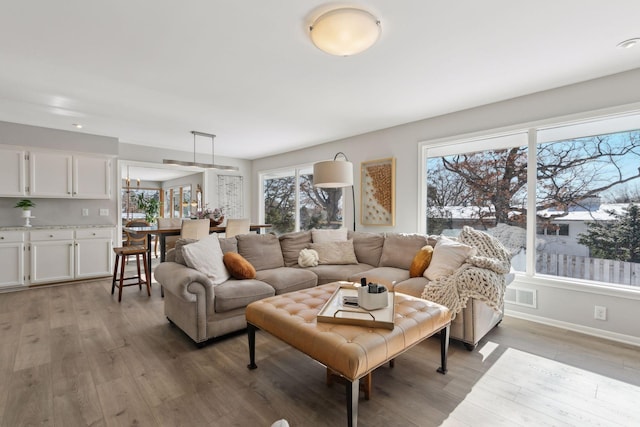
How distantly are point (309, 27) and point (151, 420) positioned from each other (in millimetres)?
2653

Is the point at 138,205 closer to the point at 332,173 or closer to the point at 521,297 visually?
the point at 332,173

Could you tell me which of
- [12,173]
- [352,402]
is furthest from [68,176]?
[352,402]

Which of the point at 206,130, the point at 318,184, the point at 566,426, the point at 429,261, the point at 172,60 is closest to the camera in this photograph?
the point at 566,426

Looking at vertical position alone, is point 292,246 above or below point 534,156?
below

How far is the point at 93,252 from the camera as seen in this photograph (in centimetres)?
496

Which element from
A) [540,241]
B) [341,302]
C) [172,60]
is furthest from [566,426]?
[172,60]

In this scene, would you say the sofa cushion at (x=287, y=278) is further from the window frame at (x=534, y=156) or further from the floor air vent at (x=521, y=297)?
the floor air vent at (x=521, y=297)

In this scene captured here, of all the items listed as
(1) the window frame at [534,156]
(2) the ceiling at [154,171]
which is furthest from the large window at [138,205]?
(1) the window frame at [534,156]

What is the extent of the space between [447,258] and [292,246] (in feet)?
6.22

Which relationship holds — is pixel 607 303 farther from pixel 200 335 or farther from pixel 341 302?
pixel 200 335

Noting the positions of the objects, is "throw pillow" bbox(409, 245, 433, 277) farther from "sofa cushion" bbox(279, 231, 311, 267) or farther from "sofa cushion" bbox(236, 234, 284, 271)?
"sofa cushion" bbox(236, 234, 284, 271)

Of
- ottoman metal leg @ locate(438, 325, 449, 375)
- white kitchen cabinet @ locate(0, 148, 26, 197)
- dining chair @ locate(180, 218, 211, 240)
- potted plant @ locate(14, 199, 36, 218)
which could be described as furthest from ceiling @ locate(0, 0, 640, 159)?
ottoman metal leg @ locate(438, 325, 449, 375)

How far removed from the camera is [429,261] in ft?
10.4

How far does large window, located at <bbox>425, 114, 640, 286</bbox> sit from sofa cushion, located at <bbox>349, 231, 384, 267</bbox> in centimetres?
107
